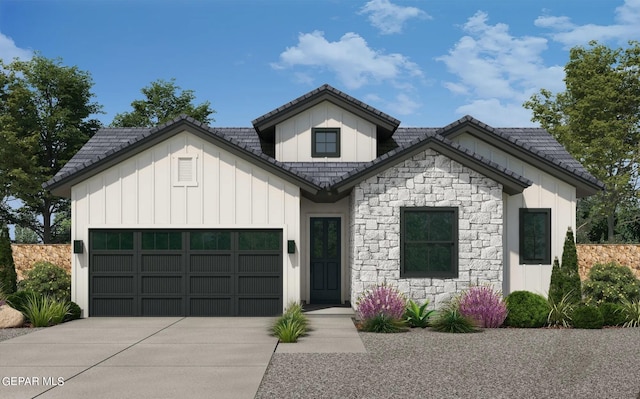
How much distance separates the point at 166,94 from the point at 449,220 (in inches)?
1259

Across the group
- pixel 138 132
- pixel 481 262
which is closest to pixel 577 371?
pixel 481 262

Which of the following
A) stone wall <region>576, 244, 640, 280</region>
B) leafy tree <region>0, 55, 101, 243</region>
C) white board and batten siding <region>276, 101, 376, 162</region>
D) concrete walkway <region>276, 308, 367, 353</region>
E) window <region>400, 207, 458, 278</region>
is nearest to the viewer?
concrete walkway <region>276, 308, 367, 353</region>

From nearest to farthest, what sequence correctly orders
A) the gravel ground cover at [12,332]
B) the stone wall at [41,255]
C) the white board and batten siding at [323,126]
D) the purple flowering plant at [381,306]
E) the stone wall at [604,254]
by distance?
1. the gravel ground cover at [12,332]
2. the purple flowering plant at [381,306]
3. the white board and batten siding at [323,126]
4. the stone wall at [41,255]
5. the stone wall at [604,254]

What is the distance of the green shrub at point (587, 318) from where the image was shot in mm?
14453

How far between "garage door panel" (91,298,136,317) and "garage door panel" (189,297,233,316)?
1619 mm

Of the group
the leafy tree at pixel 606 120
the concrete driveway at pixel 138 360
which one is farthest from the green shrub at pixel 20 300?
the leafy tree at pixel 606 120

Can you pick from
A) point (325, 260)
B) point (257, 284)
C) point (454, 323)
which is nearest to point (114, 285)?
point (257, 284)

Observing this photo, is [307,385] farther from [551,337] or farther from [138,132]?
[138,132]

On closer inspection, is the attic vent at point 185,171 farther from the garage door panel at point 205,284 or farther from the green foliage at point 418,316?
the green foliage at point 418,316

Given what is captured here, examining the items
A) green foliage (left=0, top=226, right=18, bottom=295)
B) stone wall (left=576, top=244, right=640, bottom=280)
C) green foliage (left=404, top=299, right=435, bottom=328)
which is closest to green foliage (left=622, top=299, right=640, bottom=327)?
green foliage (left=404, top=299, right=435, bottom=328)

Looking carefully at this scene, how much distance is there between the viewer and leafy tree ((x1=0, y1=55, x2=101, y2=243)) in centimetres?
3534

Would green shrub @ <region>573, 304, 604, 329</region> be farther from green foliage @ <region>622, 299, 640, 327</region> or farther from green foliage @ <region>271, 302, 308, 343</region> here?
green foliage @ <region>271, 302, 308, 343</region>

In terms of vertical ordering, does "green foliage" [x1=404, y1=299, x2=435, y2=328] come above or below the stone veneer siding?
below

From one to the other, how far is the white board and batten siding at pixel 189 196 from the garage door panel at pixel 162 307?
1.94m
